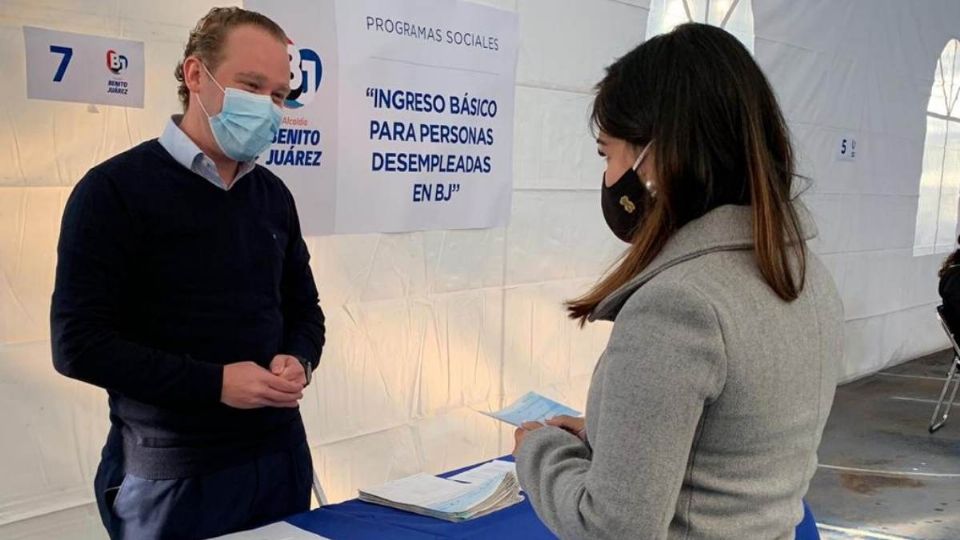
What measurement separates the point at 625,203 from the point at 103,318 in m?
0.81

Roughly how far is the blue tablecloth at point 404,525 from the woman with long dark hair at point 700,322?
53 centimetres

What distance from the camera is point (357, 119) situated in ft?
7.88

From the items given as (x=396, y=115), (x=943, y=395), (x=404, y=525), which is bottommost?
(x=943, y=395)

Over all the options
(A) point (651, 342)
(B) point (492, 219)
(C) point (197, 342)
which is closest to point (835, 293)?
(A) point (651, 342)

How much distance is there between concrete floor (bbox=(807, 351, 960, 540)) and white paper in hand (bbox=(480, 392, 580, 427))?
1906mm

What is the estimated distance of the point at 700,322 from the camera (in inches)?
31.4

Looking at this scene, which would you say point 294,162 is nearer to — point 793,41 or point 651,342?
point 651,342

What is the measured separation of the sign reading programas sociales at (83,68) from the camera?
1.77 metres

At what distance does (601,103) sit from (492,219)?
1.95 m

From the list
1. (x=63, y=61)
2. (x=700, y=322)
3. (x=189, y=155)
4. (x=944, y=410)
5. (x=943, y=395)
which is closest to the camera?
(x=700, y=322)

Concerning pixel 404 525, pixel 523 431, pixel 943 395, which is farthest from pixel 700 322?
pixel 943 395

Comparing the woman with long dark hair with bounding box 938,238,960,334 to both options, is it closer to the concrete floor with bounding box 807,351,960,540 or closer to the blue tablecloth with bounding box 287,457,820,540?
the concrete floor with bounding box 807,351,960,540

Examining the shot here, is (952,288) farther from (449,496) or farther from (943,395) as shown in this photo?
(449,496)

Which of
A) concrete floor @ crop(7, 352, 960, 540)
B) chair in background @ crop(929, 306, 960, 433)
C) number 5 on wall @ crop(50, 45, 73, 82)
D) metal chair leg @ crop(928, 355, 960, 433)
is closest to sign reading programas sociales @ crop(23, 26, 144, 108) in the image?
number 5 on wall @ crop(50, 45, 73, 82)
